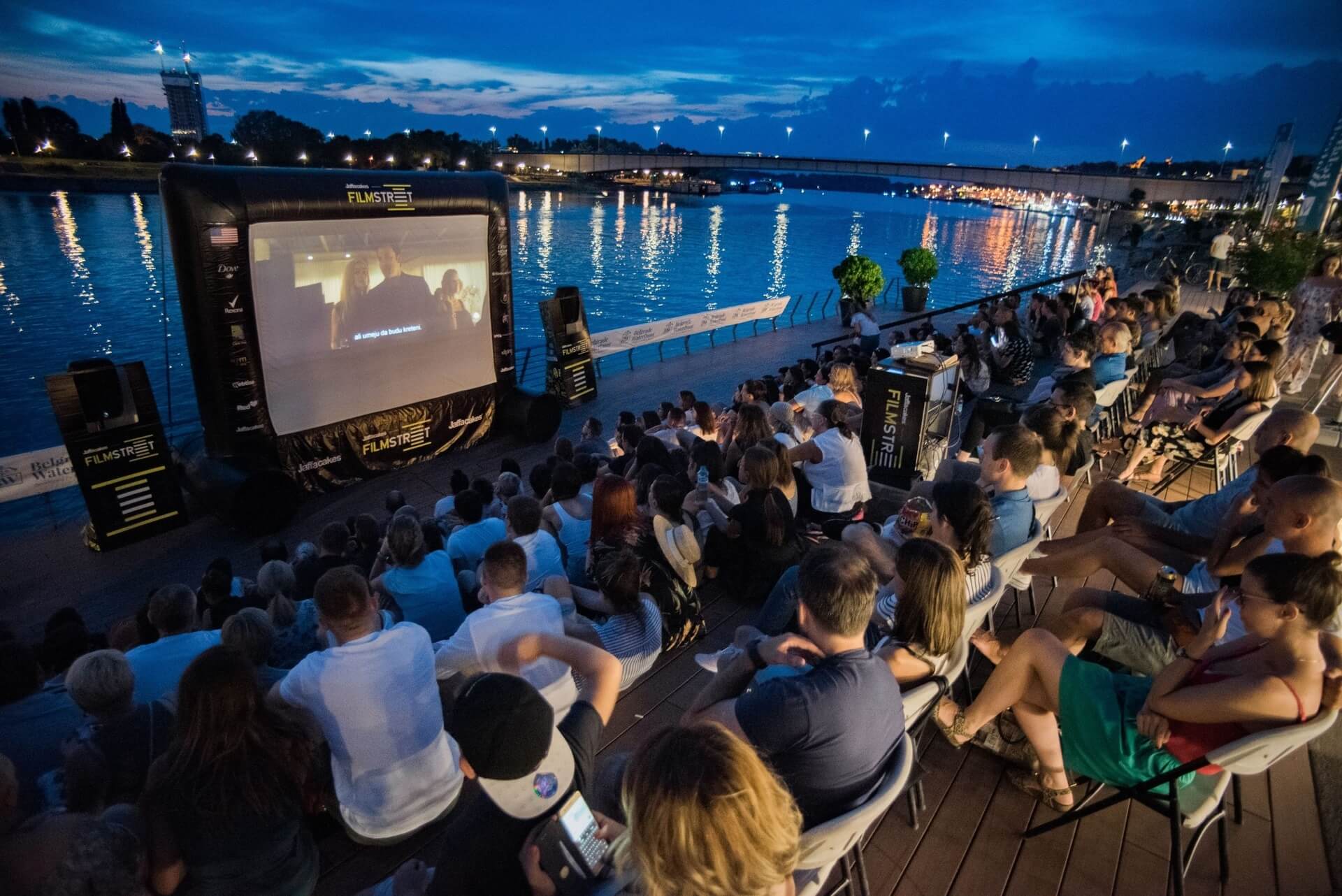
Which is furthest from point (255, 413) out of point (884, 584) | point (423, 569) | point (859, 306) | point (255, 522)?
point (859, 306)

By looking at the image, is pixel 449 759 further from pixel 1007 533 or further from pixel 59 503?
pixel 59 503

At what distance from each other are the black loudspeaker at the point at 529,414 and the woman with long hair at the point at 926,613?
294 inches

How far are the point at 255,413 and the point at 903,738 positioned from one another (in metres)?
7.08

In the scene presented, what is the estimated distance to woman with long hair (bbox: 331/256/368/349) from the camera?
23.8 feet

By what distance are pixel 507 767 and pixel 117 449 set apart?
6815mm

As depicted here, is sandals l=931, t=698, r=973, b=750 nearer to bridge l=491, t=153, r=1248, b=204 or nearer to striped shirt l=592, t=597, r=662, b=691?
striped shirt l=592, t=597, r=662, b=691

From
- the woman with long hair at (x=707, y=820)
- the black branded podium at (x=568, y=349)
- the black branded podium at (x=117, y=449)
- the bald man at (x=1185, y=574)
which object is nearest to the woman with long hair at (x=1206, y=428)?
the bald man at (x=1185, y=574)

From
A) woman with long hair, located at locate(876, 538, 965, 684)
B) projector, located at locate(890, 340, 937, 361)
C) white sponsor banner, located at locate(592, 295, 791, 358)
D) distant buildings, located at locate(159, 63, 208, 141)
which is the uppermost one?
distant buildings, located at locate(159, 63, 208, 141)

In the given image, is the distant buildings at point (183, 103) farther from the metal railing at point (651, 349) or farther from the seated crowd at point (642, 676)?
the seated crowd at point (642, 676)

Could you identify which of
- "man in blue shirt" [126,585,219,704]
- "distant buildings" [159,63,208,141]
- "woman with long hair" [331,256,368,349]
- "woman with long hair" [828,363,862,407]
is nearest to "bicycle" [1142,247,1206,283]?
"woman with long hair" [828,363,862,407]

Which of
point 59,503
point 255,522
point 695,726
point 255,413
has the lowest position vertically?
point 59,503

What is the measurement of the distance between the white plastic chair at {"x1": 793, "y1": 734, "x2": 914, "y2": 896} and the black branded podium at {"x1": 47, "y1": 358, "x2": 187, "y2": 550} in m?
6.90

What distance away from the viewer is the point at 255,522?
257 inches

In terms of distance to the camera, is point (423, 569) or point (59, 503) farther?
point (59, 503)
